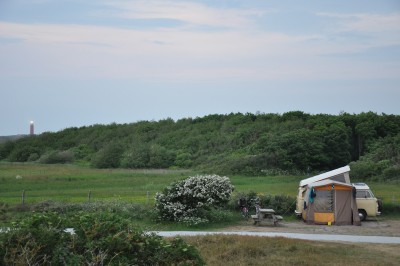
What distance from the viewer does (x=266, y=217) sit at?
26.5 meters

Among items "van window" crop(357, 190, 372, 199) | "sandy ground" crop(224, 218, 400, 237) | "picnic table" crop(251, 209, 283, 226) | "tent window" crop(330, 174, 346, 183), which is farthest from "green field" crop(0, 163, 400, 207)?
"picnic table" crop(251, 209, 283, 226)

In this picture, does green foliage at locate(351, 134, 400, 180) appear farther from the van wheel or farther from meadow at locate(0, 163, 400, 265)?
the van wheel

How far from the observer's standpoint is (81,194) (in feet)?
119

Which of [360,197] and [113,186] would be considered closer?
[360,197]

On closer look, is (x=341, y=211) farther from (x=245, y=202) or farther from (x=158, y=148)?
(x=158, y=148)

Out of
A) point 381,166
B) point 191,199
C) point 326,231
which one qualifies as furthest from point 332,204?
point 381,166

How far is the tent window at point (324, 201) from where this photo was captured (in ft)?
87.9

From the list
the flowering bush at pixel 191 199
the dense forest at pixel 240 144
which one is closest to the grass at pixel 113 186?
the flowering bush at pixel 191 199

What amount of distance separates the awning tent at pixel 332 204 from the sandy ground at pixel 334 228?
480mm

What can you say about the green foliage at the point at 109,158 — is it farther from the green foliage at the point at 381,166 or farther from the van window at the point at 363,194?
the van window at the point at 363,194

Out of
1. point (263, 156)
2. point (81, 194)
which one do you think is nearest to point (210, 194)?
point (81, 194)

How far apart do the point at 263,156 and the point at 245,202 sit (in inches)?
965

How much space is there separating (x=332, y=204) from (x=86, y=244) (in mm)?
19308

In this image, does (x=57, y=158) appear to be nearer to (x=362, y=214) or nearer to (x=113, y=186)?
(x=113, y=186)
